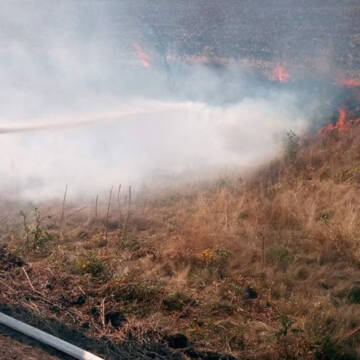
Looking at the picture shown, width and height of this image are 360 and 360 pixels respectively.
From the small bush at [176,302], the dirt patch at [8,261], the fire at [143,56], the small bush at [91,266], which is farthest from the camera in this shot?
the fire at [143,56]

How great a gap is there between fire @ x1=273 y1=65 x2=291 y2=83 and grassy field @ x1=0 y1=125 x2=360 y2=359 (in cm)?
556

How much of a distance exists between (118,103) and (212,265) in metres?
8.17

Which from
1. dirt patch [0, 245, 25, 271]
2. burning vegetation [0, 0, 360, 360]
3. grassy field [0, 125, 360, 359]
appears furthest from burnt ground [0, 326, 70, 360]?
dirt patch [0, 245, 25, 271]

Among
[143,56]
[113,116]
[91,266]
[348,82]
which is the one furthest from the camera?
[143,56]

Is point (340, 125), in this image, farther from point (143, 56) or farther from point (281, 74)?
point (143, 56)

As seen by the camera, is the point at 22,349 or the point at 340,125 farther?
the point at 340,125

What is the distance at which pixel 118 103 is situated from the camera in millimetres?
12664

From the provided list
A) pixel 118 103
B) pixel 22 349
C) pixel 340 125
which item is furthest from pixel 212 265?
pixel 118 103

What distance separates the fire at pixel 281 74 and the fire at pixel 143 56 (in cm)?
437

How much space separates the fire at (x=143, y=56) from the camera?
52.2ft

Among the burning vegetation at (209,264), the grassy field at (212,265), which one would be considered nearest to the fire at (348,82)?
the burning vegetation at (209,264)

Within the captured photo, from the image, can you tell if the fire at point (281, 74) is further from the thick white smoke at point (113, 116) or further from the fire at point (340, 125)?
the fire at point (340, 125)

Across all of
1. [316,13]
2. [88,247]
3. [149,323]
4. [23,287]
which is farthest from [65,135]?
[316,13]

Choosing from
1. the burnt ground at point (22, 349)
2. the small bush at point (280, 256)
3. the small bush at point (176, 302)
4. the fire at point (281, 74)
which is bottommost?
the burnt ground at point (22, 349)
